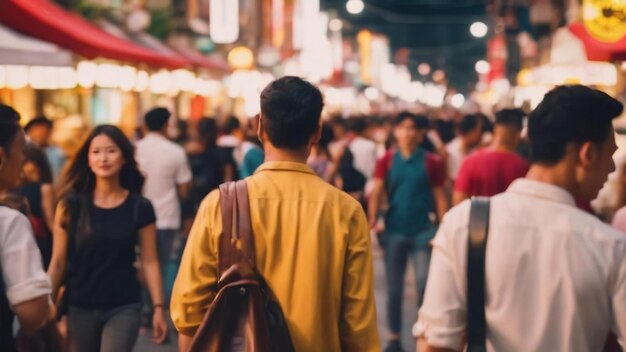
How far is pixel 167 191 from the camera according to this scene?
1159cm

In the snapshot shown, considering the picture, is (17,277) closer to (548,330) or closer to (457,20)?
(548,330)

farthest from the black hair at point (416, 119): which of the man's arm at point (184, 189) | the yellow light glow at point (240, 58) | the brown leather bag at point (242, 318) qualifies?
the yellow light glow at point (240, 58)

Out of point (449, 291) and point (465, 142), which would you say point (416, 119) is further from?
point (449, 291)

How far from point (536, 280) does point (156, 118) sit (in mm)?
7963

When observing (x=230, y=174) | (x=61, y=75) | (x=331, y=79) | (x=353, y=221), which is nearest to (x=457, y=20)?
(x=331, y=79)

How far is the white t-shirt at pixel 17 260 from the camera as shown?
4215mm

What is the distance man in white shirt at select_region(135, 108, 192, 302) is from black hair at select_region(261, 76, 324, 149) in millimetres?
6848

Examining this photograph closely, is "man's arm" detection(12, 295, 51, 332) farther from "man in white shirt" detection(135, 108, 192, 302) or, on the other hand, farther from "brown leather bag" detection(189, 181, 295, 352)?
"man in white shirt" detection(135, 108, 192, 302)

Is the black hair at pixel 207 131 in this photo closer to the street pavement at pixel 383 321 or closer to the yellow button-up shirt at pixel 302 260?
the street pavement at pixel 383 321

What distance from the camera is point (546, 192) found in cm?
384

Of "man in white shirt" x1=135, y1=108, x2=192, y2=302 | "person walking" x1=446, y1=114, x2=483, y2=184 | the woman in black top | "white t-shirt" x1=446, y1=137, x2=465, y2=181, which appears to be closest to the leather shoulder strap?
the woman in black top

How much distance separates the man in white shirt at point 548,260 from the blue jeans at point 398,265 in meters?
6.60

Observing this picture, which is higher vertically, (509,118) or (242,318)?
(509,118)

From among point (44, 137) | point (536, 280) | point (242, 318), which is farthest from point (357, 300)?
point (44, 137)
